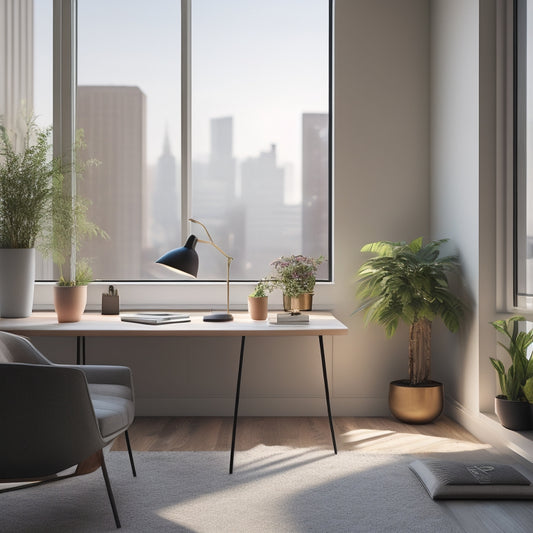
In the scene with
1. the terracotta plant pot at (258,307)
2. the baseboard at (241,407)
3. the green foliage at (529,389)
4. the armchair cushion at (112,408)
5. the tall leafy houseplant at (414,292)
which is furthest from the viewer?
the baseboard at (241,407)

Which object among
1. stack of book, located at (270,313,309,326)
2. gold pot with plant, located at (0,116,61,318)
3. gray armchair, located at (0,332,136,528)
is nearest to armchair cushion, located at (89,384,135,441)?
gray armchair, located at (0,332,136,528)

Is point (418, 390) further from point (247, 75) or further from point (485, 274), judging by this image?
point (247, 75)

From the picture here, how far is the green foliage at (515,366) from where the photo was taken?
121 inches

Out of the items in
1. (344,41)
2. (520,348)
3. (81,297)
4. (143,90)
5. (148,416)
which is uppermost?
(344,41)

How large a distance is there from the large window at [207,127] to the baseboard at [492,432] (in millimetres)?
1230

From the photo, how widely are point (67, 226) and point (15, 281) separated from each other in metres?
0.48

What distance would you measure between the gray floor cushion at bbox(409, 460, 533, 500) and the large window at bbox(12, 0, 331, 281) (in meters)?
1.76

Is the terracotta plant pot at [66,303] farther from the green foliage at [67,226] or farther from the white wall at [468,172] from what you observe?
the white wall at [468,172]

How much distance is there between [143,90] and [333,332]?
2192mm

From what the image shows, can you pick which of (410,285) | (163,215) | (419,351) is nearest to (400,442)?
(419,351)

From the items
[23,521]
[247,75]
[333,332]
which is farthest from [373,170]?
[23,521]

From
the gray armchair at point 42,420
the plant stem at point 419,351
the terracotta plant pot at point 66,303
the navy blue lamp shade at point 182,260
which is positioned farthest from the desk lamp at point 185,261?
the gray armchair at point 42,420

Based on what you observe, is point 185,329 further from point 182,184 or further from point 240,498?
point 182,184

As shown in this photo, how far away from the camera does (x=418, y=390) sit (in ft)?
12.1
